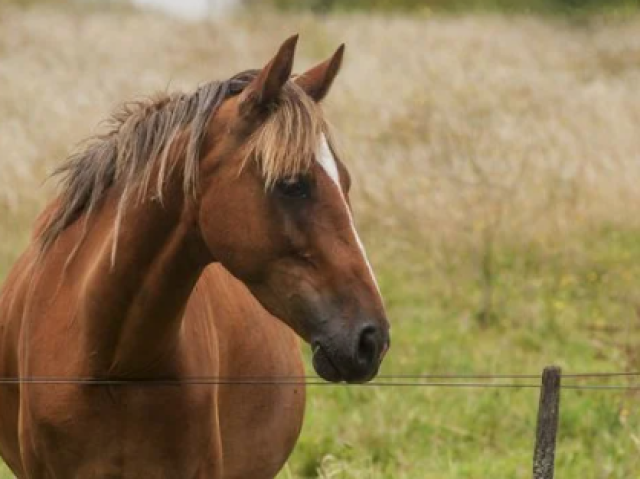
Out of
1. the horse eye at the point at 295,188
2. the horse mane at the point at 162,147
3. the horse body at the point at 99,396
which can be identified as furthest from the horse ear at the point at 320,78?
the horse body at the point at 99,396

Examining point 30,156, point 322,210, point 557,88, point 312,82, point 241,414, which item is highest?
point 557,88

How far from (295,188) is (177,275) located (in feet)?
1.72

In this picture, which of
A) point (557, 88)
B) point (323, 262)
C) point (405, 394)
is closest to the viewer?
point (323, 262)

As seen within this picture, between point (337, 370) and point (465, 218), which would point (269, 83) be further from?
point (465, 218)

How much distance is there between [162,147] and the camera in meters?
3.87

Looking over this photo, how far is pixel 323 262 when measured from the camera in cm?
347

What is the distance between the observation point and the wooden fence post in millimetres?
4223

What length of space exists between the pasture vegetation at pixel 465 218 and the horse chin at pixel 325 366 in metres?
0.76

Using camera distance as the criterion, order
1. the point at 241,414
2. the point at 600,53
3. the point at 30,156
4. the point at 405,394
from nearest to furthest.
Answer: the point at 241,414, the point at 405,394, the point at 30,156, the point at 600,53

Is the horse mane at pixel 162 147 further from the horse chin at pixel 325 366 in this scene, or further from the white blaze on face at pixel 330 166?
the horse chin at pixel 325 366

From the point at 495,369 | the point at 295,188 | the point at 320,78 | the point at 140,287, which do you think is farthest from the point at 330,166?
the point at 495,369

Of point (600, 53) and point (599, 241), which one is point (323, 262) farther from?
point (600, 53)

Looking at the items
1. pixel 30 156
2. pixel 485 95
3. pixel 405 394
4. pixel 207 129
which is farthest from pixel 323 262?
pixel 485 95

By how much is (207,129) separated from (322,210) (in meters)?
0.46
